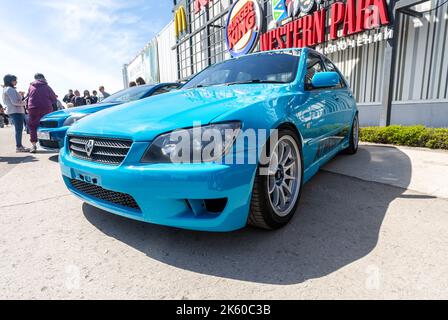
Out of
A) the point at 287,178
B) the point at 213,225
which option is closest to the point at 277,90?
the point at 287,178

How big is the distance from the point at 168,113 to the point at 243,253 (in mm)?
1030

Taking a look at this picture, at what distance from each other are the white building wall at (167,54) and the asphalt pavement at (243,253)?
53.6ft

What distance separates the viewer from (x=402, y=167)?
3615 mm

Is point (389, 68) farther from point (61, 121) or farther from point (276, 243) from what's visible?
point (61, 121)

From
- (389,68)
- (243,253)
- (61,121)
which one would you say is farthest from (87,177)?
(389,68)

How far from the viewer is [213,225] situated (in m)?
1.63

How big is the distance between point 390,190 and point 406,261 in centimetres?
135

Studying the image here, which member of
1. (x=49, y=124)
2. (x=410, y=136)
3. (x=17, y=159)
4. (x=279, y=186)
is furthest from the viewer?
(x=17, y=159)

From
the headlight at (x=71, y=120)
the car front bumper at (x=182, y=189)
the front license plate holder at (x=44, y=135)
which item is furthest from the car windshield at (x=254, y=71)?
the front license plate holder at (x=44, y=135)

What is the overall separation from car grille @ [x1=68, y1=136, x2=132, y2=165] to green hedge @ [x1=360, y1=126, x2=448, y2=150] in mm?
5006

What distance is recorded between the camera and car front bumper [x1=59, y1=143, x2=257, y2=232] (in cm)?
155

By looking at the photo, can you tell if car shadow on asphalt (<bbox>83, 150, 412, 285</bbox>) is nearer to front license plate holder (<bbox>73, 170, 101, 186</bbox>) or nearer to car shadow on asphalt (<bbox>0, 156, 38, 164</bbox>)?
front license plate holder (<bbox>73, 170, 101, 186</bbox>)

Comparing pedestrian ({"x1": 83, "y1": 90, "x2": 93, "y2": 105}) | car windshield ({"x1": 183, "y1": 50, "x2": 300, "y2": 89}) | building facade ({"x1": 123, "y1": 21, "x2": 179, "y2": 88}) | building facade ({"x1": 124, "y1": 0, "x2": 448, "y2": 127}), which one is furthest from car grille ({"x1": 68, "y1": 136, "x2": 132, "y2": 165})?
building facade ({"x1": 123, "y1": 21, "x2": 179, "y2": 88})

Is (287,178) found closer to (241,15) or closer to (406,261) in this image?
(406,261)
